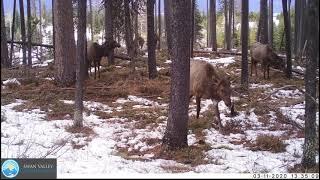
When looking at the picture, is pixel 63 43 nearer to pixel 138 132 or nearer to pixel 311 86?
pixel 138 132

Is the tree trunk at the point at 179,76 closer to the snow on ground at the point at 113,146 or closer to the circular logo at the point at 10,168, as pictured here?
the snow on ground at the point at 113,146

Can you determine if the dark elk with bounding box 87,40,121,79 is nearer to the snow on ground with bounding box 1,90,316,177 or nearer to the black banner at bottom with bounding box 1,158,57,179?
the snow on ground with bounding box 1,90,316,177

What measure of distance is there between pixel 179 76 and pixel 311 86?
2.60 m

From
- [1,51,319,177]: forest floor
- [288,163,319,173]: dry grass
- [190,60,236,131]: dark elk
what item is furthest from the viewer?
[190,60,236,131]: dark elk

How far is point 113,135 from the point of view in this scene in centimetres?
1117

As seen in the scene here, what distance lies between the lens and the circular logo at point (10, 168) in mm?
6074

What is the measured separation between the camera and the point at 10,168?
20.4ft

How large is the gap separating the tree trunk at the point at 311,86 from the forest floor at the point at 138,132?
272 mm

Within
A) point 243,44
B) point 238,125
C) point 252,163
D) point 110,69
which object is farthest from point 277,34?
point 252,163

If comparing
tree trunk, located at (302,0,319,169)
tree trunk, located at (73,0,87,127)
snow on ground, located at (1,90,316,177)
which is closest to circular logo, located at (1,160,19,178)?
snow on ground, located at (1,90,316,177)

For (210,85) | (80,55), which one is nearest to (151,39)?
(210,85)

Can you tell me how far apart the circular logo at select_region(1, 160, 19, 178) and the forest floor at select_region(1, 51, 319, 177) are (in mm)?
553

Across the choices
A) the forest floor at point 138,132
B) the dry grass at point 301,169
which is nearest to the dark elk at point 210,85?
the forest floor at point 138,132

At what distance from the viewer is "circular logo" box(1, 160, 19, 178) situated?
6.07 meters
